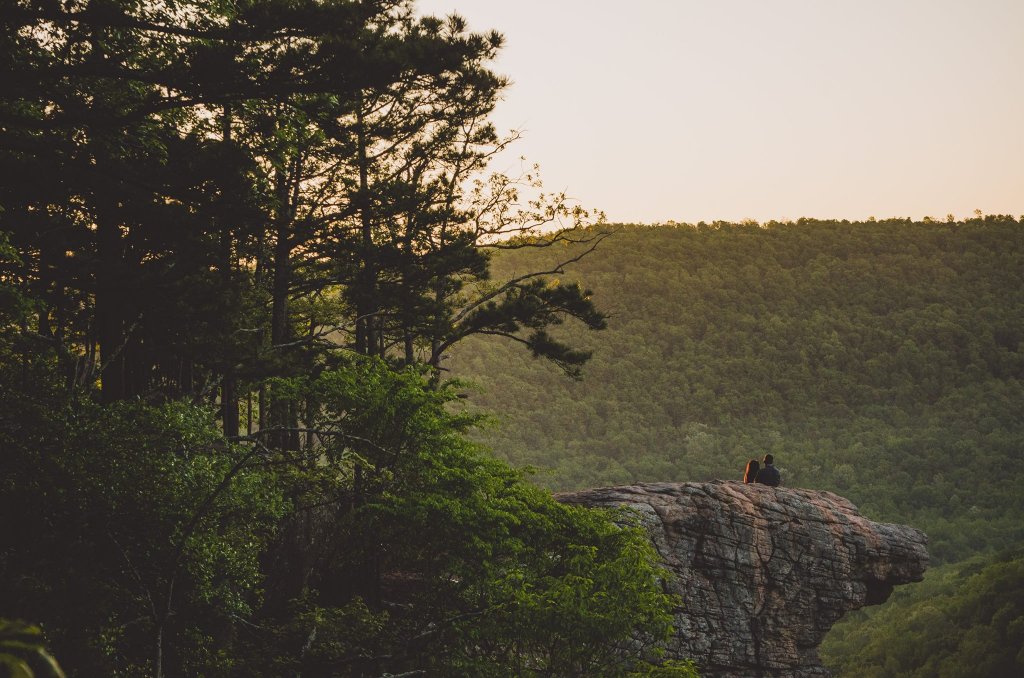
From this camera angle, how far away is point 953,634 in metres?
67.0

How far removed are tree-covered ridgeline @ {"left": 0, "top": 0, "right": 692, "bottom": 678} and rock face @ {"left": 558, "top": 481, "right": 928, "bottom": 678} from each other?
20.1 ft

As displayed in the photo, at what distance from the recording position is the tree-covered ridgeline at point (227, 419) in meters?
9.92

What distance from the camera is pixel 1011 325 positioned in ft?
356

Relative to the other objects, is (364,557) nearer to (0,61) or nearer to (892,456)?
(0,61)

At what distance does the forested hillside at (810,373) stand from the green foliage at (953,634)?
1018 cm

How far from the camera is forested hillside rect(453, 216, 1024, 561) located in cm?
9112

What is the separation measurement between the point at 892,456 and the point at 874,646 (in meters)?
27.7

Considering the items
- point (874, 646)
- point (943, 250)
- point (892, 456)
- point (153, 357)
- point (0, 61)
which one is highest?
point (943, 250)

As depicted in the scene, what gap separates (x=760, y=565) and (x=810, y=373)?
3373 inches

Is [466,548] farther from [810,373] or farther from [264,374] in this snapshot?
[810,373]

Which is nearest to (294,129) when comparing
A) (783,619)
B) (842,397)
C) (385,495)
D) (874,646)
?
(385,495)

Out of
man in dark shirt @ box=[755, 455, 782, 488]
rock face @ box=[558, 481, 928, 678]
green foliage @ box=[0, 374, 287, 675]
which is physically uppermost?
green foliage @ box=[0, 374, 287, 675]

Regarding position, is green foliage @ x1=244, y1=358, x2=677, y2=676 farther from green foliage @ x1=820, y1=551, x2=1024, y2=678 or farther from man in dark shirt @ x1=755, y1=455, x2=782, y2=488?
green foliage @ x1=820, y1=551, x2=1024, y2=678

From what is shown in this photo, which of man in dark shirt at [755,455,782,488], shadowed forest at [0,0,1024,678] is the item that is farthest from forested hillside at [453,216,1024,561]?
shadowed forest at [0,0,1024,678]
